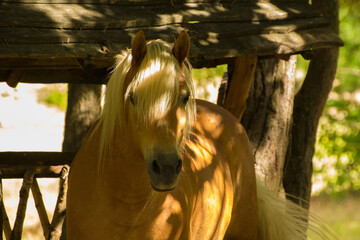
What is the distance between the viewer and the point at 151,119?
2.80 metres

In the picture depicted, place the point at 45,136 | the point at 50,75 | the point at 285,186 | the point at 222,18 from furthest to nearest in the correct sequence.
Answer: the point at 45,136 → the point at 285,186 → the point at 50,75 → the point at 222,18

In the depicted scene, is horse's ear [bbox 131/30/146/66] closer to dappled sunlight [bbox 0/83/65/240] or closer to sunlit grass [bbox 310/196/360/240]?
dappled sunlight [bbox 0/83/65/240]

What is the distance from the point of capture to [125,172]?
3.08m

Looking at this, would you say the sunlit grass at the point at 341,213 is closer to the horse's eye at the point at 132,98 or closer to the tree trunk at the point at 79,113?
the tree trunk at the point at 79,113

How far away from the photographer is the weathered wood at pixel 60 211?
4.62m

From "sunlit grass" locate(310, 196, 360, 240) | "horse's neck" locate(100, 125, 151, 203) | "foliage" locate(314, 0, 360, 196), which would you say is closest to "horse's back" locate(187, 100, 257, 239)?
"horse's neck" locate(100, 125, 151, 203)

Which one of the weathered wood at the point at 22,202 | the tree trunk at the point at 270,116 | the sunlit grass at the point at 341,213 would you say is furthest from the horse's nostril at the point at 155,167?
the sunlit grass at the point at 341,213

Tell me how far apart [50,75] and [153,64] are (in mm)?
2712

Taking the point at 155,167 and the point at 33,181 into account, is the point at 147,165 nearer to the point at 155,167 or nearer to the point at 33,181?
the point at 155,167

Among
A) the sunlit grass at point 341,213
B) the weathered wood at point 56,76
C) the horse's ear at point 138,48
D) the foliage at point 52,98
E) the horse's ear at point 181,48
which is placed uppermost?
the foliage at point 52,98

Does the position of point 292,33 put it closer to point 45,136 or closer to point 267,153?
point 267,153

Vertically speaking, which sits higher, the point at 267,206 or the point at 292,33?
the point at 292,33

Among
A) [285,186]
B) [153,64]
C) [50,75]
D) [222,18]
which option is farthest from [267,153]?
[153,64]

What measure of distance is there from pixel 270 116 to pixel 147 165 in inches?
136
